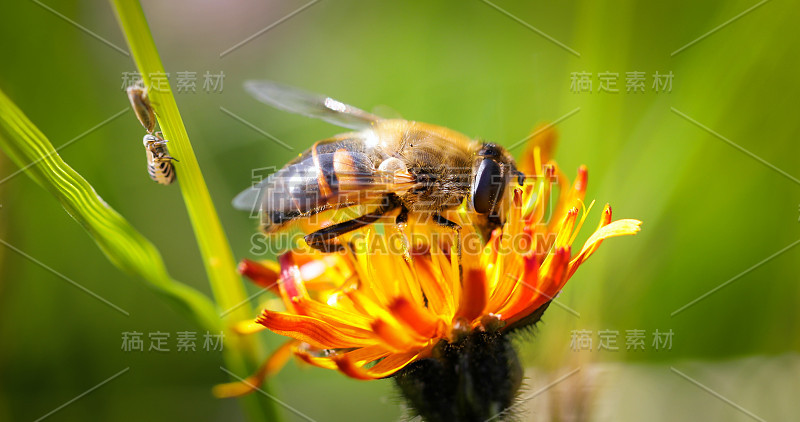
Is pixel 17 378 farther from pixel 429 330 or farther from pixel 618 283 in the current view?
pixel 618 283

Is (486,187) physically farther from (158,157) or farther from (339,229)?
(158,157)

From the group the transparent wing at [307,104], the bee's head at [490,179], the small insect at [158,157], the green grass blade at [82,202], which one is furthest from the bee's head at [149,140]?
the bee's head at [490,179]

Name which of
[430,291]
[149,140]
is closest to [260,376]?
[430,291]

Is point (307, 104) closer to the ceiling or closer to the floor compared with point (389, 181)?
closer to the ceiling

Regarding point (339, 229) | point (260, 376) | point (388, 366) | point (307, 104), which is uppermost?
point (307, 104)

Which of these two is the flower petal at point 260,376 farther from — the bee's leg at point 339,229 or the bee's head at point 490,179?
the bee's head at point 490,179
